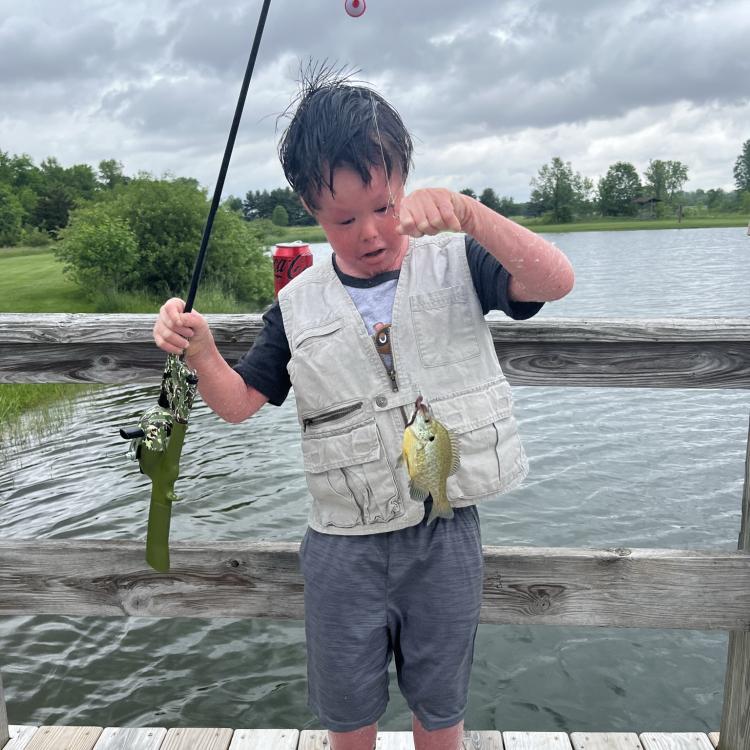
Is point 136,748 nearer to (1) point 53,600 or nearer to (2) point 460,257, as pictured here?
(1) point 53,600

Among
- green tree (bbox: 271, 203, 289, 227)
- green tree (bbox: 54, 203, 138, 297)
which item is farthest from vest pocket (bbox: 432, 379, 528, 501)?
green tree (bbox: 54, 203, 138, 297)

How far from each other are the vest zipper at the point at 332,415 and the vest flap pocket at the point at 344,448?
38 millimetres

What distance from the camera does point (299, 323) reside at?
2.04 meters

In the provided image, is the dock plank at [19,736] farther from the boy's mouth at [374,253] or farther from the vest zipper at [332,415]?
the boy's mouth at [374,253]

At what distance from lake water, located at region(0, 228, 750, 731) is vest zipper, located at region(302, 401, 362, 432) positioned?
7.36ft

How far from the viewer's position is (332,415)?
1.98 m

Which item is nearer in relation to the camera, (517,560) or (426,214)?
(426,214)

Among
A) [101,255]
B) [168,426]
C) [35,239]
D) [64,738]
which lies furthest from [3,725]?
[35,239]

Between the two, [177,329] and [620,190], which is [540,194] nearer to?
[620,190]

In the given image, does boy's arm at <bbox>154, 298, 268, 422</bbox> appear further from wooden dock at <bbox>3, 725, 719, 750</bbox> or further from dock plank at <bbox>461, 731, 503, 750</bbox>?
dock plank at <bbox>461, 731, 503, 750</bbox>

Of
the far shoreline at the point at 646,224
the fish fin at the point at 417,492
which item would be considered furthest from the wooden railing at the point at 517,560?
the far shoreline at the point at 646,224

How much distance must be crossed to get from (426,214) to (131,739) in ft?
7.69

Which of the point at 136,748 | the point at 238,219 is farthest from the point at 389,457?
the point at 238,219

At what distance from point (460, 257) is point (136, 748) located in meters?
2.15
